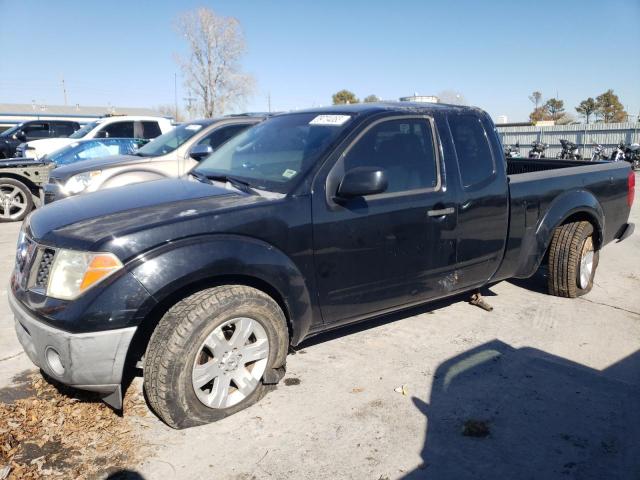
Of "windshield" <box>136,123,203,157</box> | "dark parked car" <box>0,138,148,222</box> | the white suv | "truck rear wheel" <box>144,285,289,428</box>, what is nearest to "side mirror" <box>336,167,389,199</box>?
"truck rear wheel" <box>144,285,289,428</box>

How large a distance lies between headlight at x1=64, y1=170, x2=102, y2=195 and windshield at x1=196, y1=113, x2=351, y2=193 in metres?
3.36

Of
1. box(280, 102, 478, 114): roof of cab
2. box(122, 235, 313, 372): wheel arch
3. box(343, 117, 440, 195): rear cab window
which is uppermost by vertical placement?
box(280, 102, 478, 114): roof of cab

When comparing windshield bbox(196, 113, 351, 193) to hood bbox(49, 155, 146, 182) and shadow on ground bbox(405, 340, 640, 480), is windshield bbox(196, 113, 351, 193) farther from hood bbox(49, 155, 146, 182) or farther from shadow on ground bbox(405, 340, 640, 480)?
hood bbox(49, 155, 146, 182)

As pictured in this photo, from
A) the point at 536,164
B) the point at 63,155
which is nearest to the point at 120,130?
the point at 63,155

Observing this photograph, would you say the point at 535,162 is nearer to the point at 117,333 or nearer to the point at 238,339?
the point at 238,339

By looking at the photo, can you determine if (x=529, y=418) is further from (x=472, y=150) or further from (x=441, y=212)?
(x=472, y=150)

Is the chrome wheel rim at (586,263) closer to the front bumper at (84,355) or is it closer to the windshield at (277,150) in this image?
the windshield at (277,150)

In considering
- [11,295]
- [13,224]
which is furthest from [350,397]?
[13,224]

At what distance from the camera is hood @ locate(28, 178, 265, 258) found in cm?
267

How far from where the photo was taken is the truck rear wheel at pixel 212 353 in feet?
8.90

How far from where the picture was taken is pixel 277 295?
312 centimetres

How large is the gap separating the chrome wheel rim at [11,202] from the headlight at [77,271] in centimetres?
802

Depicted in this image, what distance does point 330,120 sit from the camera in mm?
3631

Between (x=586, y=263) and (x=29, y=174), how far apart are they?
9.22 meters
